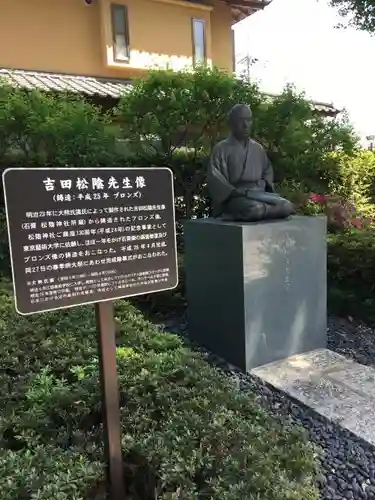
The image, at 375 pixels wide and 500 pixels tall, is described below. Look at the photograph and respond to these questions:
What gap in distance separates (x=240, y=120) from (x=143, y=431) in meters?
2.84

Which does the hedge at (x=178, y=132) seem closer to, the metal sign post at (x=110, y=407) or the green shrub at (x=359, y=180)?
the green shrub at (x=359, y=180)

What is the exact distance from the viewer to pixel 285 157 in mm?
6801

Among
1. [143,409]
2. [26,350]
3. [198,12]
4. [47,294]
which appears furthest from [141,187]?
[198,12]

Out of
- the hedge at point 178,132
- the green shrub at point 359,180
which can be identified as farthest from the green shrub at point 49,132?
the green shrub at point 359,180

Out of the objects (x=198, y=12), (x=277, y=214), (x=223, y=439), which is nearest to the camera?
(x=223, y=439)

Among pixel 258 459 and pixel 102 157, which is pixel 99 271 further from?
pixel 102 157

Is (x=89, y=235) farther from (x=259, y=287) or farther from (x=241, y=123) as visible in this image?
(x=241, y=123)

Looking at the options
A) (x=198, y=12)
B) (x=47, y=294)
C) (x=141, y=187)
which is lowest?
(x=47, y=294)

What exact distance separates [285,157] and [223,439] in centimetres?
537

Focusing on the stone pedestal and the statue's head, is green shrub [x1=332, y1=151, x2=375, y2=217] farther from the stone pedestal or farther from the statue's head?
the stone pedestal

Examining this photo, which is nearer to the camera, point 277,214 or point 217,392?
point 217,392

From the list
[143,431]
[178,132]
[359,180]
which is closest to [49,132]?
[178,132]

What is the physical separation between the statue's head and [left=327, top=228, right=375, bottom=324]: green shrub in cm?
206

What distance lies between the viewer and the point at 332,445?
2623 mm
